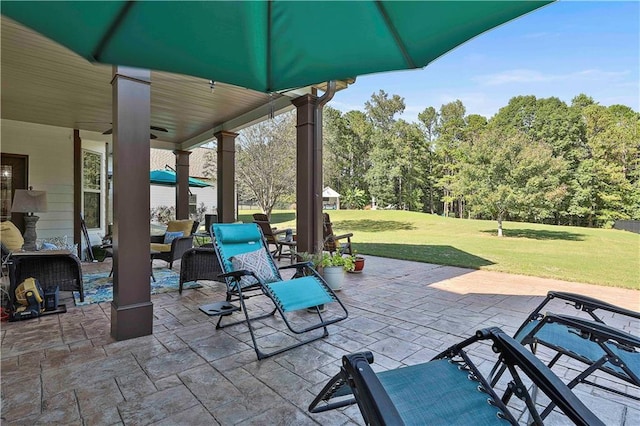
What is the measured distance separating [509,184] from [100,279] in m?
13.0

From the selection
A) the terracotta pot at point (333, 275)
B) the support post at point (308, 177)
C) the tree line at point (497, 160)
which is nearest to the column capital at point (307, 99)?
the support post at point (308, 177)

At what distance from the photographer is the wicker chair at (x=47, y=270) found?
367 cm

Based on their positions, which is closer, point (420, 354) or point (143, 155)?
point (420, 354)

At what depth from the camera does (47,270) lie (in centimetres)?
382

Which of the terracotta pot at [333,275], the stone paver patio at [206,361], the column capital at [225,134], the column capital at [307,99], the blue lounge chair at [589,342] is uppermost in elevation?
the column capital at [225,134]

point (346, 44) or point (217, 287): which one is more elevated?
point (346, 44)

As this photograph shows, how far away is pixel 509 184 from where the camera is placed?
12500mm

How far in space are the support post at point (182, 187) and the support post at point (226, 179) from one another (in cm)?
213

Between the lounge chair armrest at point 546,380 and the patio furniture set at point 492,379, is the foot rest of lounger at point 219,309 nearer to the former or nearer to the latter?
the patio furniture set at point 492,379

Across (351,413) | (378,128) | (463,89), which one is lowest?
(351,413)

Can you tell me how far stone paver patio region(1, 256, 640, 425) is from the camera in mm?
1971

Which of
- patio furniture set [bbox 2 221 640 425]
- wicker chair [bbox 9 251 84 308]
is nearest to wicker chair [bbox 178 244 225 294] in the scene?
wicker chair [bbox 9 251 84 308]

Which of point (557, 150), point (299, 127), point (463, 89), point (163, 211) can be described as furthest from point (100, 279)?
point (463, 89)

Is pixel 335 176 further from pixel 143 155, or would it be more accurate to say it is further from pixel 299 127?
pixel 143 155
